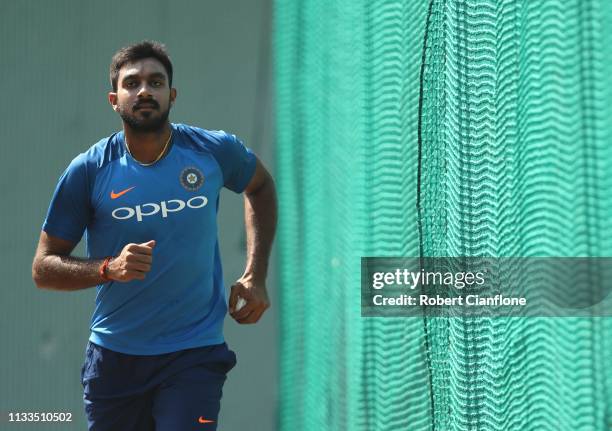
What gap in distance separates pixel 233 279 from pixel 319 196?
52.4 inches

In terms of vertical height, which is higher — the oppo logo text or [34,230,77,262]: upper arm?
the oppo logo text

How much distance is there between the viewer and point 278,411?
6664 millimetres

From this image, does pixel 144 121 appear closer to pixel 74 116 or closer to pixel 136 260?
pixel 136 260

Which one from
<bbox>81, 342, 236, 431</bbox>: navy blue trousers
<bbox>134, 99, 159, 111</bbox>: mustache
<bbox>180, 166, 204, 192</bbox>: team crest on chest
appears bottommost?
<bbox>81, 342, 236, 431</bbox>: navy blue trousers

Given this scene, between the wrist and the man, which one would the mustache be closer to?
the man

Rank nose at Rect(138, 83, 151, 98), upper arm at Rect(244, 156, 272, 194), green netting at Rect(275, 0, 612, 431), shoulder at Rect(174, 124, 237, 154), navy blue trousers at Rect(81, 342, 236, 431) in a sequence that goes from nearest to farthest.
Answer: green netting at Rect(275, 0, 612, 431) < navy blue trousers at Rect(81, 342, 236, 431) < nose at Rect(138, 83, 151, 98) < shoulder at Rect(174, 124, 237, 154) < upper arm at Rect(244, 156, 272, 194)

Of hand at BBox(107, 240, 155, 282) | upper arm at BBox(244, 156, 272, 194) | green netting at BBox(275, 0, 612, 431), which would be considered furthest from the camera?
upper arm at BBox(244, 156, 272, 194)

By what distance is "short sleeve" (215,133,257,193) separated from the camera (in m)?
4.21

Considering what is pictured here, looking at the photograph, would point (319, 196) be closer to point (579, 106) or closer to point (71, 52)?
point (71, 52)

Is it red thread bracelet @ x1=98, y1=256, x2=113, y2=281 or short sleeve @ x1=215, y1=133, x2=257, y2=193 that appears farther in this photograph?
short sleeve @ x1=215, y1=133, x2=257, y2=193

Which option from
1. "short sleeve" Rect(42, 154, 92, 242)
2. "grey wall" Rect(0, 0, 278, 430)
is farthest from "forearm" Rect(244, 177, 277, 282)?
"grey wall" Rect(0, 0, 278, 430)

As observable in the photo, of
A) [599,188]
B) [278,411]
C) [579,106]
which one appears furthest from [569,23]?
[278,411]

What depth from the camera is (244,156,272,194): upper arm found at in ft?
14.2

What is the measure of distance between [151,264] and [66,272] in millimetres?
285
